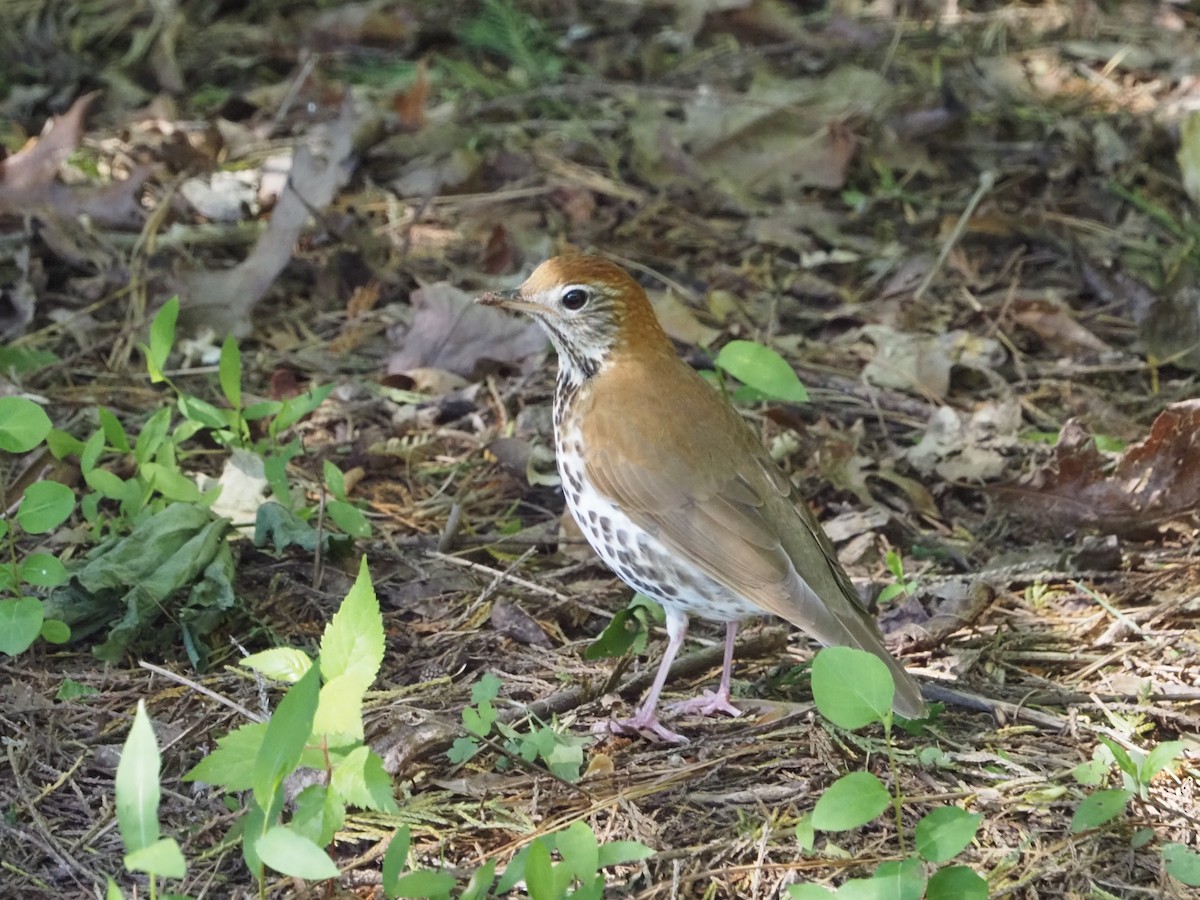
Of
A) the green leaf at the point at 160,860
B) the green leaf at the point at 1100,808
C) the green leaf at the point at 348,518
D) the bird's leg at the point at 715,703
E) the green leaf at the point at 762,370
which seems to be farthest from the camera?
the green leaf at the point at 762,370

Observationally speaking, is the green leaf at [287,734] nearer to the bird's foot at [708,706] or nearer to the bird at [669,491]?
the bird at [669,491]

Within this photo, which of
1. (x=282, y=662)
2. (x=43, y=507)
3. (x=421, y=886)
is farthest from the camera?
(x=43, y=507)

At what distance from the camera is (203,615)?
11.5 ft

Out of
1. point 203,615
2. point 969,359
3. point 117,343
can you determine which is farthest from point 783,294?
point 203,615

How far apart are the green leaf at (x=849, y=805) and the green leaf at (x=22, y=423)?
6.40 ft

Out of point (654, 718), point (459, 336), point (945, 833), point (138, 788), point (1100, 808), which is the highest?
point (138, 788)

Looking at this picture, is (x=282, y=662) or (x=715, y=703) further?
(x=715, y=703)

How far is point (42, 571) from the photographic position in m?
3.30

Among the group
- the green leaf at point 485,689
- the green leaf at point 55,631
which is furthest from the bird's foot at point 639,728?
the green leaf at point 55,631

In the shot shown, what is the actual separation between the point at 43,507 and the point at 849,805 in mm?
1939

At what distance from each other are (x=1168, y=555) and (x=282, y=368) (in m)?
2.93

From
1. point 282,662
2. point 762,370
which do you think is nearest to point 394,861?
point 282,662

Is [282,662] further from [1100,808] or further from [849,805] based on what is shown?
[1100,808]

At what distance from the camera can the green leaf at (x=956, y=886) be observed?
2496mm
